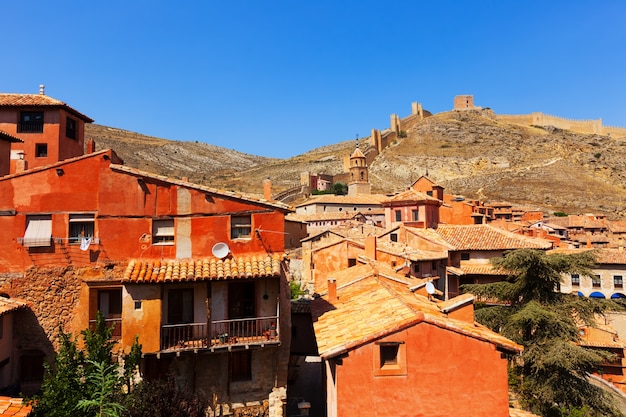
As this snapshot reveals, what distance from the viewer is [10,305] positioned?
1481cm

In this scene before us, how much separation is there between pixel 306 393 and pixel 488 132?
12990 centimetres

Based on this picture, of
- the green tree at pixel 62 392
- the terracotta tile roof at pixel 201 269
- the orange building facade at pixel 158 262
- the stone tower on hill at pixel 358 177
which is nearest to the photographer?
the green tree at pixel 62 392

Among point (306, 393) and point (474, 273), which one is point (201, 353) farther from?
point (474, 273)

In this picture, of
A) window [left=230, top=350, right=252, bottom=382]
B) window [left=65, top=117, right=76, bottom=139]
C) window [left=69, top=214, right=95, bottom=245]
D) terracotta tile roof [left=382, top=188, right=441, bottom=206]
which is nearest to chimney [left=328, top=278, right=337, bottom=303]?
window [left=230, top=350, right=252, bottom=382]

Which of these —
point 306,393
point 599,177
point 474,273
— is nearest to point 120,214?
point 306,393

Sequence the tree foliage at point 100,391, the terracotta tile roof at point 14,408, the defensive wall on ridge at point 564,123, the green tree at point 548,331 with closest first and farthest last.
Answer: the terracotta tile roof at point 14,408 → the tree foliage at point 100,391 → the green tree at point 548,331 → the defensive wall on ridge at point 564,123

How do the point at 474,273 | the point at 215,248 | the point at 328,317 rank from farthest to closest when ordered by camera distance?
1. the point at 474,273
2. the point at 328,317
3. the point at 215,248

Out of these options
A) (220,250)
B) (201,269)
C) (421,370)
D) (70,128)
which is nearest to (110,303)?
(201,269)

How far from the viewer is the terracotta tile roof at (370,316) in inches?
510

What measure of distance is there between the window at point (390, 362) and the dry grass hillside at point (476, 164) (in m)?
90.1

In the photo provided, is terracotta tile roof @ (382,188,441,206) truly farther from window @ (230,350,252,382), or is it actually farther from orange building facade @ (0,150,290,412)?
window @ (230,350,252,382)

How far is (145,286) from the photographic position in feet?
49.1

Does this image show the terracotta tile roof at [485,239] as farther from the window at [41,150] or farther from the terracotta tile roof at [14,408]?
the terracotta tile roof at [14,408]

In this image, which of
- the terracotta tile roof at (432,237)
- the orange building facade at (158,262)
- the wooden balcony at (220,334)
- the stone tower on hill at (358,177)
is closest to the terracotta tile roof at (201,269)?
the orange building facade at (158,262)
